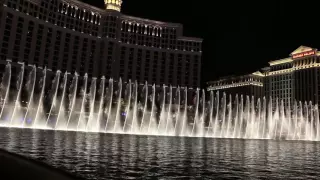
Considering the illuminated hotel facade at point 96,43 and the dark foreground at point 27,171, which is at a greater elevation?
the illuminated hotel facade at point 96,43

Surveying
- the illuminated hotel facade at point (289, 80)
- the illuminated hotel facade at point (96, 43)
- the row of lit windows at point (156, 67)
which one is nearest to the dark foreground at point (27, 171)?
the illuminated hotel facade at point (96, 43)

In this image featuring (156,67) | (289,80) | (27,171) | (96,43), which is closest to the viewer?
(27,171)

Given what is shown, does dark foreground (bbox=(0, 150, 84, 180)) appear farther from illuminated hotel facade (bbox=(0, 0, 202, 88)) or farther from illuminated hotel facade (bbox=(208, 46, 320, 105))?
illuminated hotel facade (bbox=(208, 46, 320, 105))

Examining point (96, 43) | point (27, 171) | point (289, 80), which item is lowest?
point (27, 171)

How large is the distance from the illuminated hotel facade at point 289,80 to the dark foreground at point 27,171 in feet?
406

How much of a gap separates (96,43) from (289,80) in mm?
81075

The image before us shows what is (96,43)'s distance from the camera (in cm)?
11200

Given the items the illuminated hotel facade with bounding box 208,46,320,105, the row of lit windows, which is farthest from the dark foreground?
the illuminated hotel facade with bounding box 208,46,320,105

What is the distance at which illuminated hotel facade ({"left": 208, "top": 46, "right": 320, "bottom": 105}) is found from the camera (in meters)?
120

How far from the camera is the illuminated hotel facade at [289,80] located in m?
120

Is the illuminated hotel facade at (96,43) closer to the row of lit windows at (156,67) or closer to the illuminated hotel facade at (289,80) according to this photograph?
the row of lit windows at (156,67)

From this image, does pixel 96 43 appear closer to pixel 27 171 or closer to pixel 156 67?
pixel 156 67

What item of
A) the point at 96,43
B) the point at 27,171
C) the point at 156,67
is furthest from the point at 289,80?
the point at 27,171

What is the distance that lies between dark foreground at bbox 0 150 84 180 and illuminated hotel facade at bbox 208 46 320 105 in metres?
124
